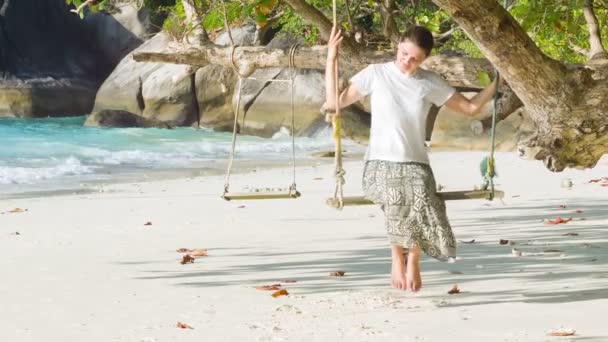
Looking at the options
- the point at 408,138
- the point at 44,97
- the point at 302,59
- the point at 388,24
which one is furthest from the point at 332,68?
the point at 44,97

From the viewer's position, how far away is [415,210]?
6902mm

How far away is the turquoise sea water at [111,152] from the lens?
21.1m

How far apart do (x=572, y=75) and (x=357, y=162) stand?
50.9 ft

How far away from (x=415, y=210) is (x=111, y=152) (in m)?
22.3

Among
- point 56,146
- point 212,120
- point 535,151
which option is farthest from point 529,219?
point 212,120

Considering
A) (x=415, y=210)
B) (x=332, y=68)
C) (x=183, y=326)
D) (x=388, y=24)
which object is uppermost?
(x=388, y=24)

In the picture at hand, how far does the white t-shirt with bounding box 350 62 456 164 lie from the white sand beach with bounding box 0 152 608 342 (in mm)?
894

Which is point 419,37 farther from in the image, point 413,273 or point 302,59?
point 302,59

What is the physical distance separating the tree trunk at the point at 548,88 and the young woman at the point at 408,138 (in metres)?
0.27

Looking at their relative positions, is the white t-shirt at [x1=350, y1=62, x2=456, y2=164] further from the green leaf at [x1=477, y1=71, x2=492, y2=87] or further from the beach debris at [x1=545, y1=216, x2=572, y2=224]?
the beach debris at [x1=545, y1=216, x2=572, y2=224]

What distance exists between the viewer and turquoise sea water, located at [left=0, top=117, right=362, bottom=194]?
69.2 ft

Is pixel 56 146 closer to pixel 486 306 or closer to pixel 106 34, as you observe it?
pixel 106 34

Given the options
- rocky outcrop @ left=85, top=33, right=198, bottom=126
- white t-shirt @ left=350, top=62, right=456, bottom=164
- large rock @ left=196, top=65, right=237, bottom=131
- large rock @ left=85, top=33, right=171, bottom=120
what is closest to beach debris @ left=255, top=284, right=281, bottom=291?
white t-shirt @ left=350, top=62, right=456, bottom=164

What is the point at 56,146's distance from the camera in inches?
1275
